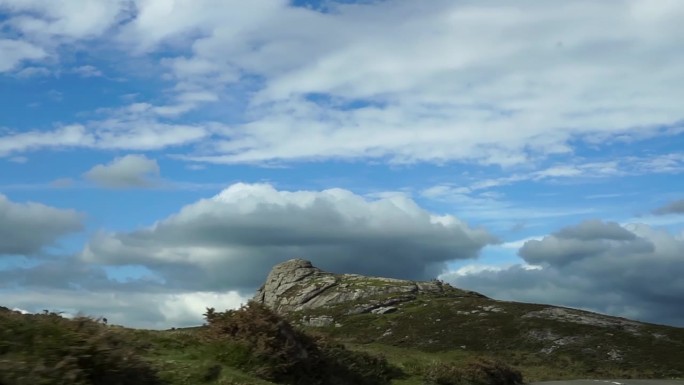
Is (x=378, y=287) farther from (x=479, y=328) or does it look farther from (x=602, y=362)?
(x=602, y=362)

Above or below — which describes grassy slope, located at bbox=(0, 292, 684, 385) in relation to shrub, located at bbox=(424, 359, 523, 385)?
above

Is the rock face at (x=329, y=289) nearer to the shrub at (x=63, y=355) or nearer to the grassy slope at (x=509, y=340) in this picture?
the grassy slope at (x=509, y=340)

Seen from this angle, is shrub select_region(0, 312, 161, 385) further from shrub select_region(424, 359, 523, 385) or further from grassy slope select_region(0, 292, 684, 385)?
grassy slope select_region(0, 292, 684, 385)

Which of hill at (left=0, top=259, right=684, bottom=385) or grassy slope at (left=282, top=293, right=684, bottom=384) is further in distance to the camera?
grassy slope at (left=282, top=293, right=684, bottom=384)

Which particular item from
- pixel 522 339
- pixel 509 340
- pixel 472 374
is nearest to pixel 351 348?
pixel 472 374

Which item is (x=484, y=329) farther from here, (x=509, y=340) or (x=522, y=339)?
(x=522, y=339)

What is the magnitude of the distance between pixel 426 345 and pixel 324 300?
60.9 metres

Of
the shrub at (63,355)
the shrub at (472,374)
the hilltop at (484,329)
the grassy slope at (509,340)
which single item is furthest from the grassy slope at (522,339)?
the shrub at (63,355)

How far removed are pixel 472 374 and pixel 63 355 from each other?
2767 centimetres

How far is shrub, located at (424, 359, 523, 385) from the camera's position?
33438 mm

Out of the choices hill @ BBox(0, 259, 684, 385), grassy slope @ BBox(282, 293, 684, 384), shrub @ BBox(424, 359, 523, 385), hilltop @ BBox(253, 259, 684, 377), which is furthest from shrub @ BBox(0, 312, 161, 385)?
grassy slope @ BBox(282, 293, 684, 384)

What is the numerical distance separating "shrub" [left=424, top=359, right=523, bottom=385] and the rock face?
94703 mm

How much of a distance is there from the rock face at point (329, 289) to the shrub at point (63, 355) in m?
123

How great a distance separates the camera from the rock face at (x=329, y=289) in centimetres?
14562
